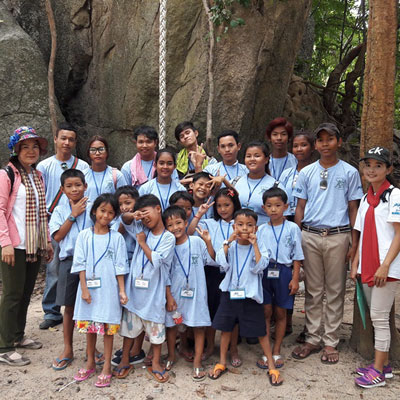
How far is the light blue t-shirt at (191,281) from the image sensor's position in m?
3.83

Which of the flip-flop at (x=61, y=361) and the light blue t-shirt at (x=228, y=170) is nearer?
the flip-flop at (x=61, y=361)

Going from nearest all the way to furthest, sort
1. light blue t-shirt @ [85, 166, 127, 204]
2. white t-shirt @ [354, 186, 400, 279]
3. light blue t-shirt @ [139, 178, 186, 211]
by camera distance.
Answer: white t-shirt @ [354, 186, 400, 279] < light blue t-shirt @ [139, 178, 186, 211] < light blue t-shirt @ [85, 166, 127, 204]

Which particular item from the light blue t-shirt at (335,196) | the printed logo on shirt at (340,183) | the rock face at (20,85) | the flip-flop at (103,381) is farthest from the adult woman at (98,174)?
the rock face at (20,85)

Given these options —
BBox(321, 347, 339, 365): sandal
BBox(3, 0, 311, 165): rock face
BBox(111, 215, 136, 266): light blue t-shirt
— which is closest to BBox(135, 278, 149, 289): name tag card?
BBox(111, 215, 136, 266): light blue t-shirt

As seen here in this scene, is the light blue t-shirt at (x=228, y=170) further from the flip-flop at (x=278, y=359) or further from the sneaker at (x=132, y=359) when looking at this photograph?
the sneaker at (x=132, y=359)

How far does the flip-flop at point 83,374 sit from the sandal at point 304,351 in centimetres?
192

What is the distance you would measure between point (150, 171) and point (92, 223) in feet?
3.04

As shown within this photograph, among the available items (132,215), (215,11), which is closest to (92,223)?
(132,215)

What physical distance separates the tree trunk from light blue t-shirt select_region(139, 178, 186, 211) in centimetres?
190

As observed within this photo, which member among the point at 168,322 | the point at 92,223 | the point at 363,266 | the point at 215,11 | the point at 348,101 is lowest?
the point at 168,322

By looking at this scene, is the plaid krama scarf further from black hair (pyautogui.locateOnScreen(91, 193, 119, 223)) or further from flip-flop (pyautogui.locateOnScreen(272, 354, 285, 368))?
flip-flop (pyautogui.locateOnScreen(272, 354, 285, 368))

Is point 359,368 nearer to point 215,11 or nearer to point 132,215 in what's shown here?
point 132,215

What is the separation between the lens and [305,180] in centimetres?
422

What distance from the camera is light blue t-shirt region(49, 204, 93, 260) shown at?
13.1ft
